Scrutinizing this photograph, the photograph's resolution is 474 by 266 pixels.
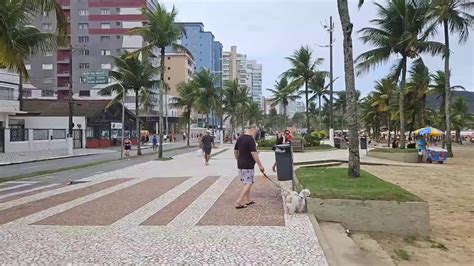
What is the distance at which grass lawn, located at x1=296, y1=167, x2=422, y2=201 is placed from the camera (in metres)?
8.68

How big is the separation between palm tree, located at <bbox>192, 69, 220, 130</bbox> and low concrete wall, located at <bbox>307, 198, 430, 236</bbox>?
1742 inches

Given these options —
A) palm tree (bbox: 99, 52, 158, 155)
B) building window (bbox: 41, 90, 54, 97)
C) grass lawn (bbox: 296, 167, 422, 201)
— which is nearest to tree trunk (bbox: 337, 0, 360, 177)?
grass lawn (bbox: 296, 167, 422, 201)

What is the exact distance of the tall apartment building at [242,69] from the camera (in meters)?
130

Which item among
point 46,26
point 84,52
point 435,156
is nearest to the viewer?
point 435,156

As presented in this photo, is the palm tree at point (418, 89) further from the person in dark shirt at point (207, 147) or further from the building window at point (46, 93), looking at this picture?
the building window at point (46, 93)

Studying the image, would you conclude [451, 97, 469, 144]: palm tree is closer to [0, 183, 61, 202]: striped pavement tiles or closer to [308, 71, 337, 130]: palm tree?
[308, 71, 337, 130]: palm tree

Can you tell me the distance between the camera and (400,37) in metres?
29.0

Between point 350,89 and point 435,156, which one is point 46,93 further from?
point 350,89

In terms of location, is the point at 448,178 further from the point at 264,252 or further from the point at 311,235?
the point at 264,252

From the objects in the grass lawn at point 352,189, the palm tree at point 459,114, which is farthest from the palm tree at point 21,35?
the palm tree at point 459,114

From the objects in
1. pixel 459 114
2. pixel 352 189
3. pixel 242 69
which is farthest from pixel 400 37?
pixel 242 69

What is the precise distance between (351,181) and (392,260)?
12.3 feet

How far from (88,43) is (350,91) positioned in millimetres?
85134

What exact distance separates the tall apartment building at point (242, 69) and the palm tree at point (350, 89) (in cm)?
10408
